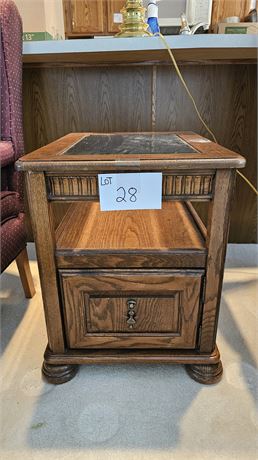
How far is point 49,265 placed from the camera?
64 cm

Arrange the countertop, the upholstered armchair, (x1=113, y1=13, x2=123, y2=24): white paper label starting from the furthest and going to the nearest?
1. (x1=113, y1=13, x2=123, y2=24): white paper label
2. the countertop
3. the upholstered armchair

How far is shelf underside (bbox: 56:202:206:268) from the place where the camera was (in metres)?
0.63

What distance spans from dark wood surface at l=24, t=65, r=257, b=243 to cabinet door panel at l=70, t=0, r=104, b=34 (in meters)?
2.53

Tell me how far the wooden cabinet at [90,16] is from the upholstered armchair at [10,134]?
272cm

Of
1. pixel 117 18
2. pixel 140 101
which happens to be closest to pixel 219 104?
pixel 140 101

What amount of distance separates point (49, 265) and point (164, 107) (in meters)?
Result: 0.83

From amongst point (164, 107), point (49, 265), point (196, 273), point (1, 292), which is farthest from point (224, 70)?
point (1, 292)

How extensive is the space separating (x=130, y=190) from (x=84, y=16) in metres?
3.35

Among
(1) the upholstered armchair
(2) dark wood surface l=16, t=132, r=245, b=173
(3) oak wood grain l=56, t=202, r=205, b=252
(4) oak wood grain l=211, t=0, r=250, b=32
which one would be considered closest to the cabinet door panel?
(4) oak wood grain l=211, t=0, r=250, b=32

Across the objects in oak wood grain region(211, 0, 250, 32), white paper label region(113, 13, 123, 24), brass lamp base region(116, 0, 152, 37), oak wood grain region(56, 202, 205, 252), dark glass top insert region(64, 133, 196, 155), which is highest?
oak wood grain region(211, 0, 250, 32)

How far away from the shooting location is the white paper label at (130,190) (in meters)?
0.56

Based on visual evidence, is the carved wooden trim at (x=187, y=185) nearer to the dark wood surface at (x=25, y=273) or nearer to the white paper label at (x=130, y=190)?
the white paper label at (x=130, y=190)

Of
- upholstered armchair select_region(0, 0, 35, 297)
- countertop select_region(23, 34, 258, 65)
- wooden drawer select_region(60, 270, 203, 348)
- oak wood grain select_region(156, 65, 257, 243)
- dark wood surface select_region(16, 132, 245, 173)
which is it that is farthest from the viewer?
oak wood grain select_region(156, 65, 257, 243)

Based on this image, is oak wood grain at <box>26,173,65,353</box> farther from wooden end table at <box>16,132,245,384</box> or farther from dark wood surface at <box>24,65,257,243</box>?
dark wood surface at <box>24,65,257,243</box>
